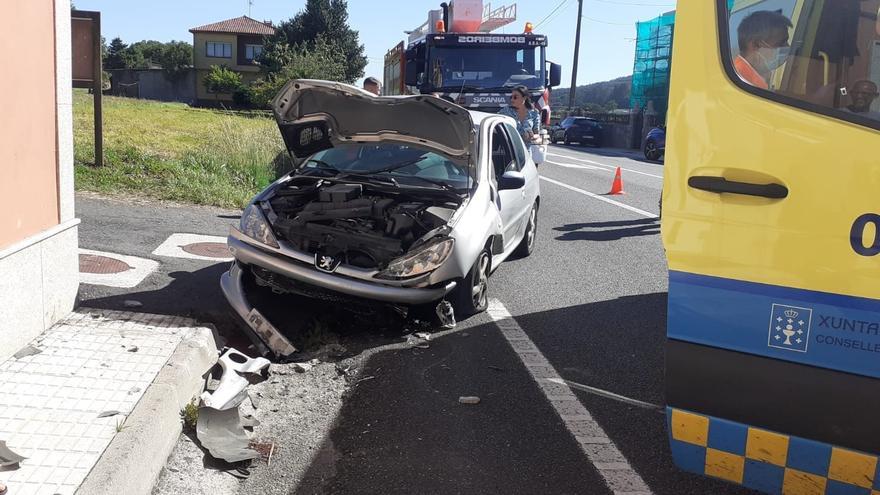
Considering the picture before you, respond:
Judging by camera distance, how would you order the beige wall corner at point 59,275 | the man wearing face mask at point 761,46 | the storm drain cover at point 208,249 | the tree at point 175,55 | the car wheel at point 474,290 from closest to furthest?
the man wearing face mask at point 761,46
the beige wall corner at point 59,275
the car wheel at point 474,290
the storm drain cover at point 208,249
the tree at point 175,55

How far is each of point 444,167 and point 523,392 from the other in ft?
8.67

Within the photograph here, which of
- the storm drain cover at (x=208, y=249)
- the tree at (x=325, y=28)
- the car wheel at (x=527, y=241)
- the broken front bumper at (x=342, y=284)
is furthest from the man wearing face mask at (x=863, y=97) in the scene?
the tree at (x=325, y=28)

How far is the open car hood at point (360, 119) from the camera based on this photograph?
6082 mm

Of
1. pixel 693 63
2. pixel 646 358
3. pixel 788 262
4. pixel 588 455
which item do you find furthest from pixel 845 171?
pixel 646 358

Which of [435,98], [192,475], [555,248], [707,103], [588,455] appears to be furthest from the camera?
[555,248]

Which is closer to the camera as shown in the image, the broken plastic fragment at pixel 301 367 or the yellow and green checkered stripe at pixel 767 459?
the yellow and green checkered stripe at pixel 767 459

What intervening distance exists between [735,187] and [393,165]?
4.58 meters

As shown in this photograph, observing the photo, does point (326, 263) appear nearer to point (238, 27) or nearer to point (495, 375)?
point (495, 375)

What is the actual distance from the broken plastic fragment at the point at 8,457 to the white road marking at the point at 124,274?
3140 millimetres

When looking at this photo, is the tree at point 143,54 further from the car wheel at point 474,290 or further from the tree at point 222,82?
the car wheel at point 474,290

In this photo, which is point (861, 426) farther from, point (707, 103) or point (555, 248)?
point (555, 248)

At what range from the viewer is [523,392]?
477cm

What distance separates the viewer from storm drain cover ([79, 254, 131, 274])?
6.71 metres

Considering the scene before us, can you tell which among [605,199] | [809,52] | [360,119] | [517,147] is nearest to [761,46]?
[809,52]
